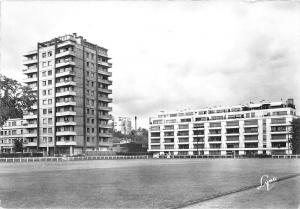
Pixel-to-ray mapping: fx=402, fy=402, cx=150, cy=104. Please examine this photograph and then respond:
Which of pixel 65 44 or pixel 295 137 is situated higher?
pixel 65 44

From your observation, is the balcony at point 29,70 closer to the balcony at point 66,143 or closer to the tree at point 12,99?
the balcony at point 66,143

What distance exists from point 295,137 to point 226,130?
2865 centimetres

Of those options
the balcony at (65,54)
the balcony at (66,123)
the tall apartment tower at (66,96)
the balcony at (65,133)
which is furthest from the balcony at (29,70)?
the balcony at (65,133)

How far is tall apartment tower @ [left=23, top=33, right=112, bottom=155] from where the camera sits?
108m

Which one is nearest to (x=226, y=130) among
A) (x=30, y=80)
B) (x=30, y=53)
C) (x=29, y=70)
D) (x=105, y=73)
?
(x=105, y=73)

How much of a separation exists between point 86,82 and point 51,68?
1021 centimetres

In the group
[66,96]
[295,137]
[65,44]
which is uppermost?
[65,44]

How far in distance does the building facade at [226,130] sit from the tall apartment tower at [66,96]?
40078 millimetres

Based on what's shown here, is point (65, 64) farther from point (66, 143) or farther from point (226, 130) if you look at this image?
point (226, 130)

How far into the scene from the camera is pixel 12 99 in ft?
141

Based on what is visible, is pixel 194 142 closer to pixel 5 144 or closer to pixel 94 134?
pixel 94 134

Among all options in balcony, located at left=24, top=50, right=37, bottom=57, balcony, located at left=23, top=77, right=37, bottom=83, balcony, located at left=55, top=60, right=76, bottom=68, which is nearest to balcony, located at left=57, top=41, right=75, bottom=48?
balcony, located at left=55, top=60, right=76, bottom=68

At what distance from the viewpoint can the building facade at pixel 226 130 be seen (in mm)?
129000

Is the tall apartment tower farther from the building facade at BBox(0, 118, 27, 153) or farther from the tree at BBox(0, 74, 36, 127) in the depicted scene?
the tree at BBox(0, 74, 36, 127)
